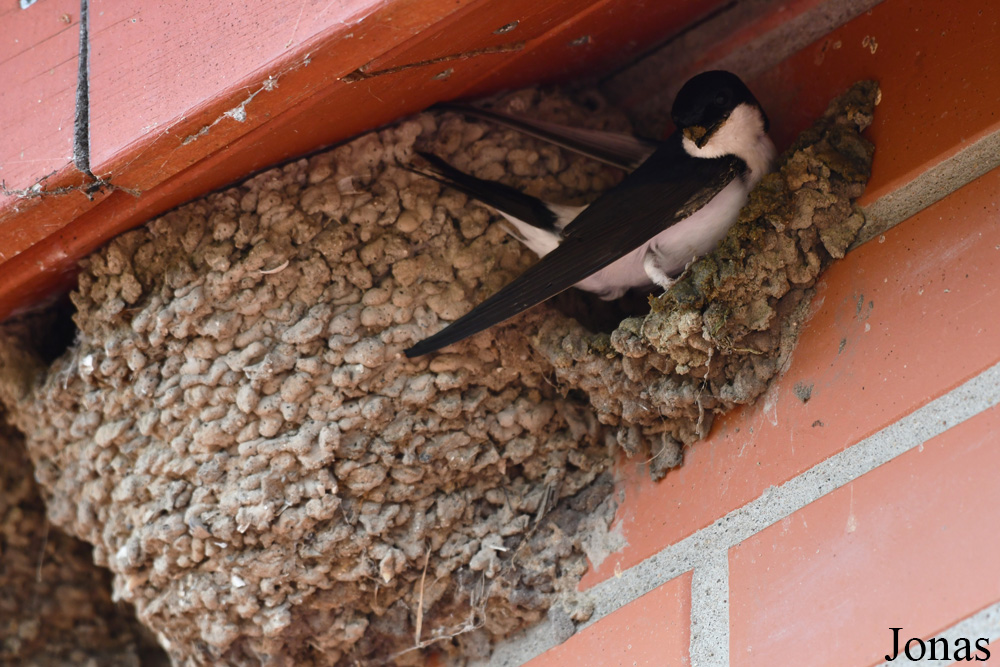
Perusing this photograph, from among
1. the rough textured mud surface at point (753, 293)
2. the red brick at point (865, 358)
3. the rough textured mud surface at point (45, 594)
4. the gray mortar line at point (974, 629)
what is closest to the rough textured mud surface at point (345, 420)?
the rough textured mud surface at point (753, 293)

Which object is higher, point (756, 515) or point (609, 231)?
point (609, 231)

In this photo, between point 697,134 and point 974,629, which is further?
point 697,134

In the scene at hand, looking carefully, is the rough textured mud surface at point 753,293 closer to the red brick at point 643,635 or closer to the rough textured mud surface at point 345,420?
the rough textured mud surface at point 345,420

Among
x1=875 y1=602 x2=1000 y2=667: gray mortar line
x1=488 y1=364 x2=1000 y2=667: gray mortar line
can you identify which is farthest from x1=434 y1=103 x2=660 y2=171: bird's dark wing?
x1=875 y1=602 x2=1000 y2=667: gray mortar line

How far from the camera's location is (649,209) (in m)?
2.03

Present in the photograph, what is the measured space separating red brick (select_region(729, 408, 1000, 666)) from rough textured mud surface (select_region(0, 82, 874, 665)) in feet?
1.47

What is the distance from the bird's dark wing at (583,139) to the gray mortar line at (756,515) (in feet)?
3.02

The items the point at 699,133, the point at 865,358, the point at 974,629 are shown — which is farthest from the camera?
the point at 699,133

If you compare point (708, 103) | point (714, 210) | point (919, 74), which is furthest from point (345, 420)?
point (919, 74)

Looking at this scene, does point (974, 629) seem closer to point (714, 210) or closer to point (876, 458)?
point (876, 458)

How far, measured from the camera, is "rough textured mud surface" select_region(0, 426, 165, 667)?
8.91ft

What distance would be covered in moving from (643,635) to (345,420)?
2.42 ft

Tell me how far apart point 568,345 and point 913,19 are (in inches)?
32.3

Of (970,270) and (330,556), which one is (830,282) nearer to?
(970,270)
